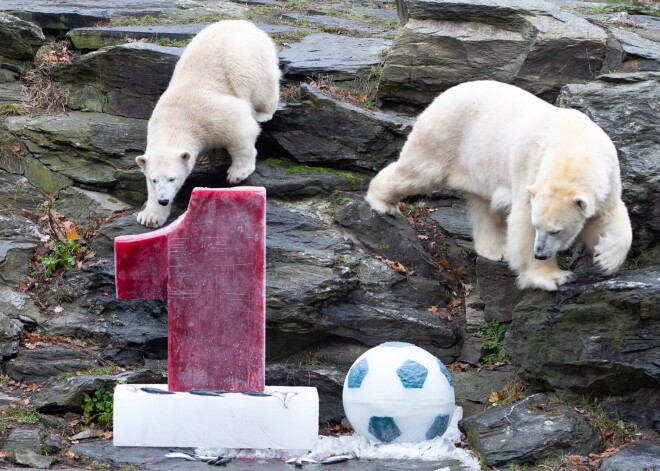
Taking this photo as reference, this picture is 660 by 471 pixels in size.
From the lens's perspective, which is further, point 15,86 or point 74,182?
point 15,86

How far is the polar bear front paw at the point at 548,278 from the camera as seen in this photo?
253 inches

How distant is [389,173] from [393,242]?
1.96 feet

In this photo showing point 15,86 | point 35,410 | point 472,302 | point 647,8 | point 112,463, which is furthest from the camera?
point 647,8

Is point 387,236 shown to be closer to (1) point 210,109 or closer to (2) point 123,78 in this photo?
(1) point 210,109

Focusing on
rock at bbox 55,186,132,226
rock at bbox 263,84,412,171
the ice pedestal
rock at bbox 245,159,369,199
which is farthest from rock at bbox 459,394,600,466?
rock at bbox 55,186,132,226

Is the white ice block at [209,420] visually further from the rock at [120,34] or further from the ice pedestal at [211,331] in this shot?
the rock at [120,34]

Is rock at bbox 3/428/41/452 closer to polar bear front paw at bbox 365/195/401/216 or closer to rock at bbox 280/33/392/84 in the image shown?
polar bear front paw at bbox 365/195/401/216

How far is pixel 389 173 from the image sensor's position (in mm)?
8094

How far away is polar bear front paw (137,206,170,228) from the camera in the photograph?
809 cm

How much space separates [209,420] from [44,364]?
2.26 m

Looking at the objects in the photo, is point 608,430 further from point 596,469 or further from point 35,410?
point 35,410

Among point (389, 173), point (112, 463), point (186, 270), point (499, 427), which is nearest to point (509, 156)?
point (389, 173)

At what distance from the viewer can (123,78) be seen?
1007 centimetres

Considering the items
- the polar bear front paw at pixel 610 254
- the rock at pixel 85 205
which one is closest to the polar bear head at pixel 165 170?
the rock at pixel 85 205
